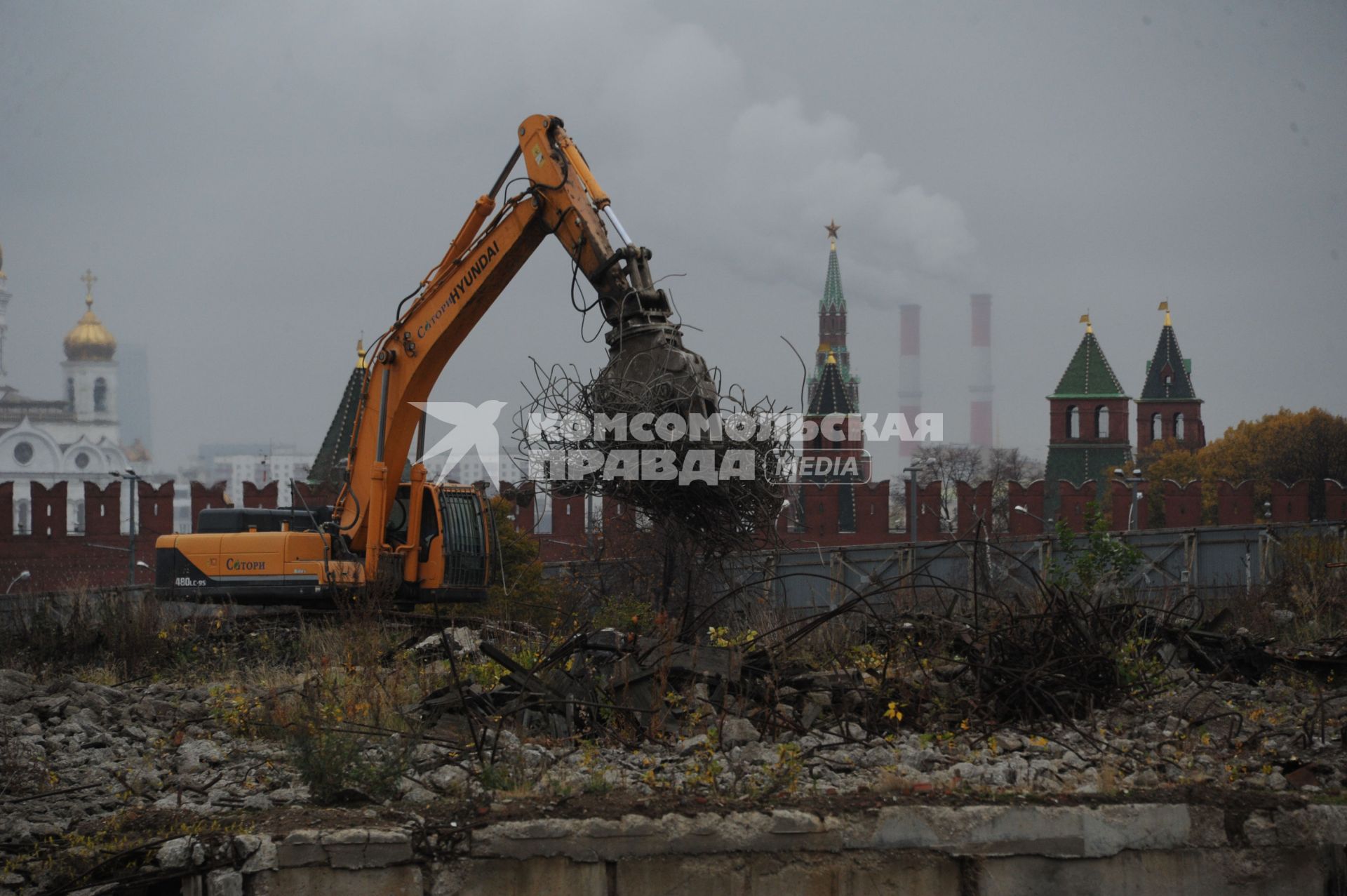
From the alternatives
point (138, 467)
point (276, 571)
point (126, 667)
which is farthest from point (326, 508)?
point (138, 467)

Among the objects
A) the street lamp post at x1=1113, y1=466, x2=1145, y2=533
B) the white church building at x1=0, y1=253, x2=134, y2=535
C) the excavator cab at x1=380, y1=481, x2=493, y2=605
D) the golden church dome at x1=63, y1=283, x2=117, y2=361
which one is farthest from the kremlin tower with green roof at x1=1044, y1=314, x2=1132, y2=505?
the golden church dome at x1=63, y1=283, x2=117, y2=361

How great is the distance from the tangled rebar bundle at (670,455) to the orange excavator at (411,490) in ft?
3.33

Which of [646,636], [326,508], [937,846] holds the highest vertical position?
[326,508]

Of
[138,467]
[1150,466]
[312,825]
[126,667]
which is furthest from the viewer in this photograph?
[138,467]

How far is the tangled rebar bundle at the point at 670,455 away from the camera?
877 cm

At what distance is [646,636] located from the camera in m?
8.68

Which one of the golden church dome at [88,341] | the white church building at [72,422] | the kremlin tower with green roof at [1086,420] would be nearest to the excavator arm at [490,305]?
the kremlin tower with green roof at [1086,420]

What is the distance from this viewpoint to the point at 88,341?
5007 inches

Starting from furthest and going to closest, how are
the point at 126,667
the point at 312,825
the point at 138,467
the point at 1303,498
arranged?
the point at 138,467
the point at 1303,498
the point at 126,667
the point at 312,825

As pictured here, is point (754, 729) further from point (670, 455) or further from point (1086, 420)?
point (1086, 420)

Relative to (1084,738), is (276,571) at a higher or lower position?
higher

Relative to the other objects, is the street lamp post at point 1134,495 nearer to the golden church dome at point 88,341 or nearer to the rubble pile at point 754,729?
the rubble pile at point 754,729

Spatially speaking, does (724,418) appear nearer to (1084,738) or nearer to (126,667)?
(1084,738)

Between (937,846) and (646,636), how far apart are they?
284cm
